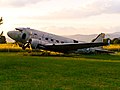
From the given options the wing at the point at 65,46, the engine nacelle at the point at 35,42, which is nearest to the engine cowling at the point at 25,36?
the engine nacelle at the point at 35,42

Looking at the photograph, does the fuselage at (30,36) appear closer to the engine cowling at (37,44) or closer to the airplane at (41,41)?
the airplane at (41,41)

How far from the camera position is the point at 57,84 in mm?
16547

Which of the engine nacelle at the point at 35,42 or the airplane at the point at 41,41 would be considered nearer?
the engine nacelle at the point at 35,42

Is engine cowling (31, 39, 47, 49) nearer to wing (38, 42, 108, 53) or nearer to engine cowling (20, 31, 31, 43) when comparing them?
wing (38, 42, 108, 53)

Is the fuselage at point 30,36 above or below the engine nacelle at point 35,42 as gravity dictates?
above

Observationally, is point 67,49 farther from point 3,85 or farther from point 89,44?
point 3,85

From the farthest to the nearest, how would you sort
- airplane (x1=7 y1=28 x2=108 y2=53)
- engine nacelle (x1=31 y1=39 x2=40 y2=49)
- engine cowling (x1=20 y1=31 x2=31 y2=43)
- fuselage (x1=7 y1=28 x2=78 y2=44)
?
fuselage (x1=7 y1=28 x2=78 y2=44) < engine cowling (x1=20 y1=31 x2=31 y2=43) < airplane (x1=7 y1=28 x2=108 y2=53) < engine nacelle (x1=31 y1=39 x2=40 y2=49)

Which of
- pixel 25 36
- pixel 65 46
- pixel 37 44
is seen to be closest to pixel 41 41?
pixel 37 44

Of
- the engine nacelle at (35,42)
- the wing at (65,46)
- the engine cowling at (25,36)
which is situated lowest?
the wing at (65,46)

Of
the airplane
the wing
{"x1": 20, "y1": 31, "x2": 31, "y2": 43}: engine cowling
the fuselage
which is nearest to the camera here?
the wing

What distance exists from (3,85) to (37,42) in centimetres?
3743

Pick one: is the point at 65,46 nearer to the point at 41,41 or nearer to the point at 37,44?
the point at 41,41

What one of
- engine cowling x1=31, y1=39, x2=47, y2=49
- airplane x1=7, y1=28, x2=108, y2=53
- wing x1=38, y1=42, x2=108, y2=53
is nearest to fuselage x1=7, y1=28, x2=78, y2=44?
airplane x1=7, y1=28, x2=108, y2=53

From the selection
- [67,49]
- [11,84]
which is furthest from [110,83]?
[67,49]
